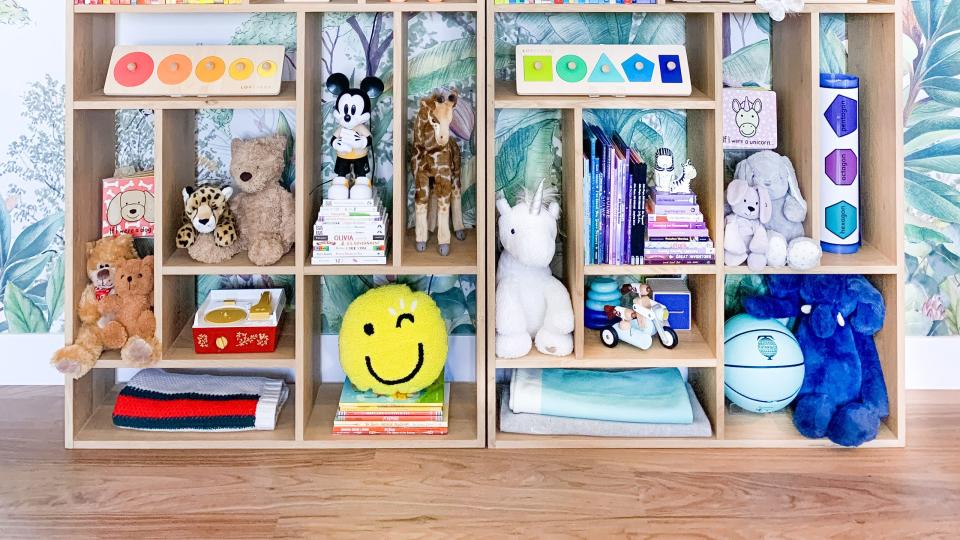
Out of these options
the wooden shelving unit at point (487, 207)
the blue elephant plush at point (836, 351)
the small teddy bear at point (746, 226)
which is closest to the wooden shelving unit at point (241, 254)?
the wooden shelving unit at point (487, 207)

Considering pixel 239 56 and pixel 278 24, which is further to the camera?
pixel 278 24

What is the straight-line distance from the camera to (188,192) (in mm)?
2236

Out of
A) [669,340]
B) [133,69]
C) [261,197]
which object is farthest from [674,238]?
[133,69]

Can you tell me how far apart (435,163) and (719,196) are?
0.65 meters

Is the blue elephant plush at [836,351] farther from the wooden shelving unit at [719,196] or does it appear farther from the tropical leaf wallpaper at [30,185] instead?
the tropical leaf wallpaper at [30,185]

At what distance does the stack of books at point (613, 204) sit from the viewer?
7.09 ft

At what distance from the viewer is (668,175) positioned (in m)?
2.21

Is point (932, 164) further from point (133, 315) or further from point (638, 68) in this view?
point (133, 315)

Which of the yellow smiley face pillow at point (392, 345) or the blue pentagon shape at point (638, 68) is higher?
the blue pentagon shape at point (638, 68)

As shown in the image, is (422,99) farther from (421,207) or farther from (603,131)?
(603,131)

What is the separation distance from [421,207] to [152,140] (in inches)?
29.5

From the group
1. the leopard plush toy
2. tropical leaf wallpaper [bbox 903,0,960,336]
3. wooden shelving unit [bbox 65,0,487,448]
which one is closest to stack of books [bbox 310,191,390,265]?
wooden shelving unit [bbox 65,0,487,448]

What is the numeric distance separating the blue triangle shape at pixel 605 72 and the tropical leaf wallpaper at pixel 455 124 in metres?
0.27

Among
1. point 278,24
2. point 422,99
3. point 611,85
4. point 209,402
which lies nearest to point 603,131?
point 611,85
